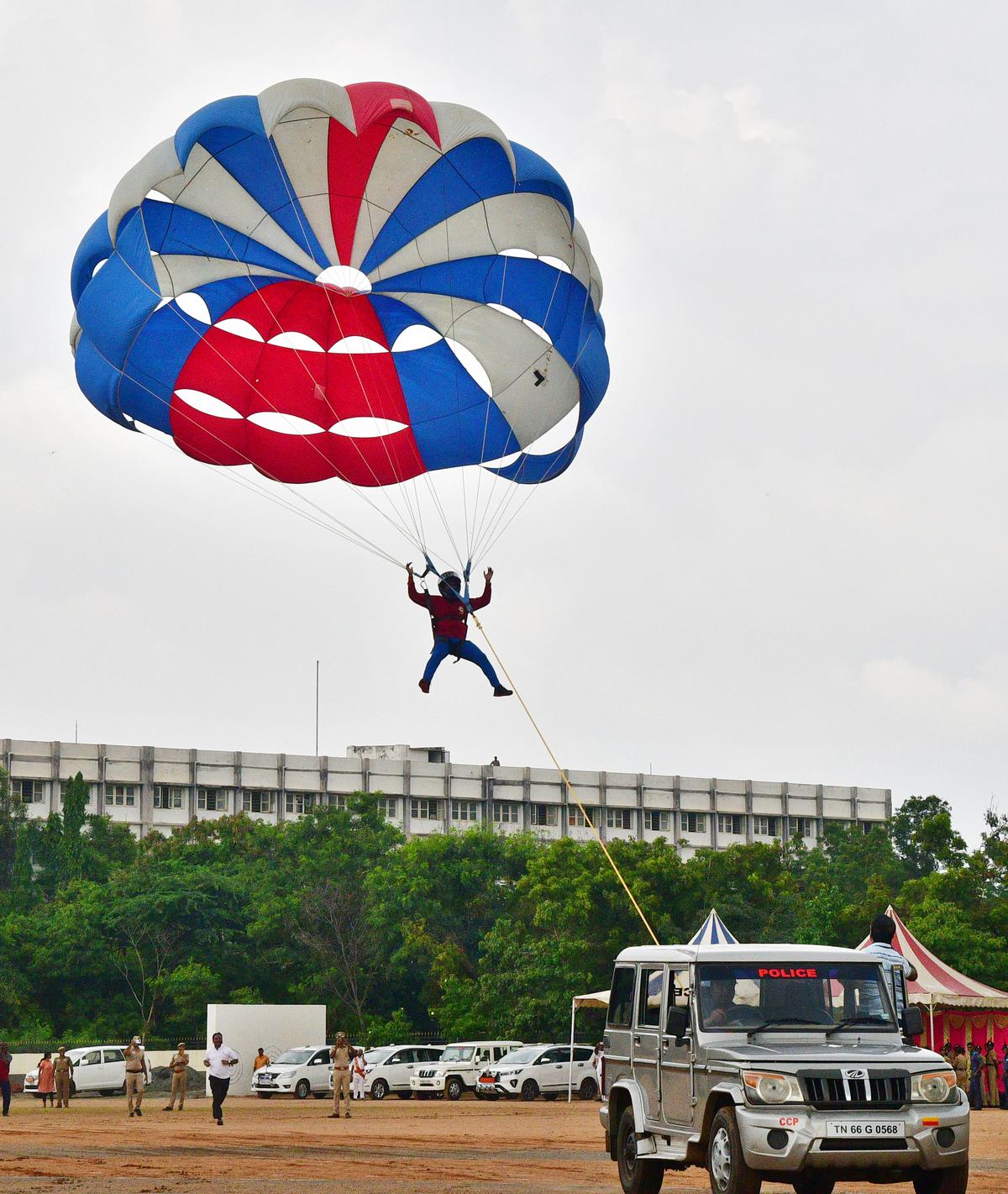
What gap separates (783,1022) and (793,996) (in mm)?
260

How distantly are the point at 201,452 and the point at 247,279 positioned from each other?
2.68 metres

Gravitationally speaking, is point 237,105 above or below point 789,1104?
above

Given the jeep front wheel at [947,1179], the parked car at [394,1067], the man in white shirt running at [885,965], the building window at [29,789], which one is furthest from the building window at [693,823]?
the jeep front wheel at [947,1179]

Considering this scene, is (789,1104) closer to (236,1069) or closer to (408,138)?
(408,138)

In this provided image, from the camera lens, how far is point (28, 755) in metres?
88.5

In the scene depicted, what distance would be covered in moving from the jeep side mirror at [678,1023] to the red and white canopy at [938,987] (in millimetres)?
18919

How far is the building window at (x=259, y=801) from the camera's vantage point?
92875mm

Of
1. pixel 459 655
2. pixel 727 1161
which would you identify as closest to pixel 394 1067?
pixel 459 655

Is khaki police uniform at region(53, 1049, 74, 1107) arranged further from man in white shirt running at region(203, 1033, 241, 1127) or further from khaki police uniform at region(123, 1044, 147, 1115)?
man in white shirt running at region(203, 1033, 241, 1127)

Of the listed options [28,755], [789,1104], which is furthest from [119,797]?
[789,1104]

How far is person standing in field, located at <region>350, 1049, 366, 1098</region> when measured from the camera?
3734 centimetres

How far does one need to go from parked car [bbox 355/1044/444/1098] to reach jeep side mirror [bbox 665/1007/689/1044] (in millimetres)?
27824

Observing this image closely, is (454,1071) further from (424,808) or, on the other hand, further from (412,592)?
(424,808)

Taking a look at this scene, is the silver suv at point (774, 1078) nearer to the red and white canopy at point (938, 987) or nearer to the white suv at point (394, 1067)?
the red and white canopy at point (938, 987)
